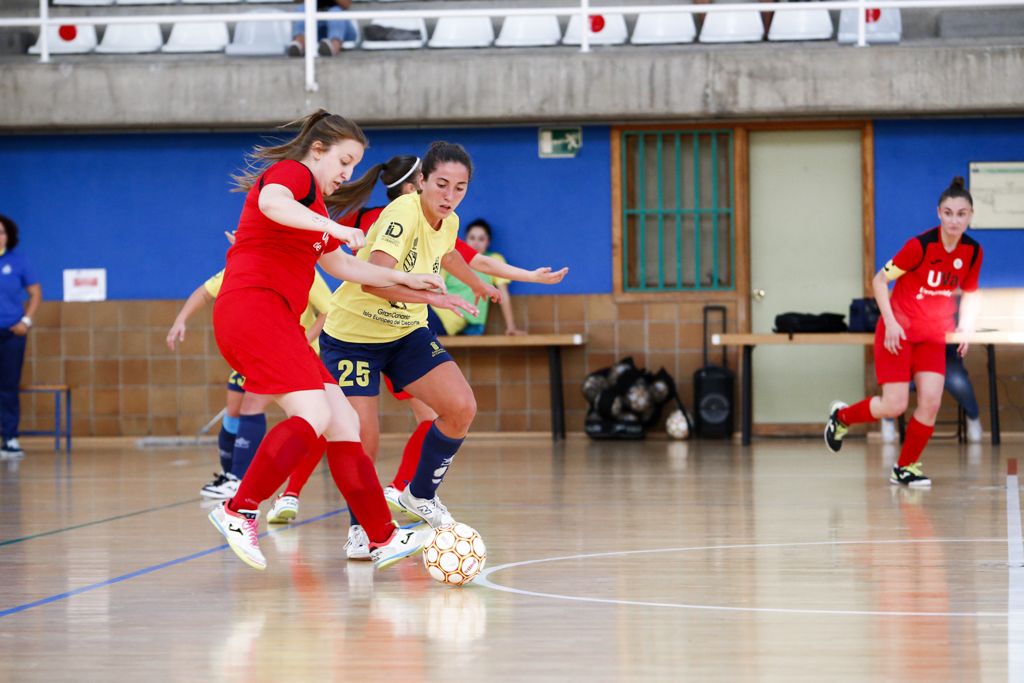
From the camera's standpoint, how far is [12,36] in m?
13.5

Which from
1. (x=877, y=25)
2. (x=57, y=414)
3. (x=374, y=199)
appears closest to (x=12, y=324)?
(x=57, y=414)

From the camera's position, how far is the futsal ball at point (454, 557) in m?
4.32

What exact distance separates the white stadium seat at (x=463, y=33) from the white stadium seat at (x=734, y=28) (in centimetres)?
203

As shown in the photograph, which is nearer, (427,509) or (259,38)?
(427,509)

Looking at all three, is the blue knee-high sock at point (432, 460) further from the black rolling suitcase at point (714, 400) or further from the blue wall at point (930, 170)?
the blue wall at point (930, 170)

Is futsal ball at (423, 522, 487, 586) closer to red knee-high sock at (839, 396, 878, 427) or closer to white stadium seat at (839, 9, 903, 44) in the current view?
red knee-high sock at (839, 396, 878, 427)

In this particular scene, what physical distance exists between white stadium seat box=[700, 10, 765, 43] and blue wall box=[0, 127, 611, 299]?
1.90 meters

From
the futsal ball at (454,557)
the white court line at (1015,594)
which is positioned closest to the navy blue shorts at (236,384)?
the futsal ball at (454,557)

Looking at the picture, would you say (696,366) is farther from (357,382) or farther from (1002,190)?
(357,382)

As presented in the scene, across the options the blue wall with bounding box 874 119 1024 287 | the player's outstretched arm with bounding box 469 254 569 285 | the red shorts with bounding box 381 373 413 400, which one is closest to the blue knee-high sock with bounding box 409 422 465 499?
the red shorts with bounding box 381 373 413 400

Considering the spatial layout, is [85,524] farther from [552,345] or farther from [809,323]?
[809,323]

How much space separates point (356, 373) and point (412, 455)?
0.71 m

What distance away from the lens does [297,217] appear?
4.11m

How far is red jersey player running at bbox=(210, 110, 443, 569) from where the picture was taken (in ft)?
14.2
